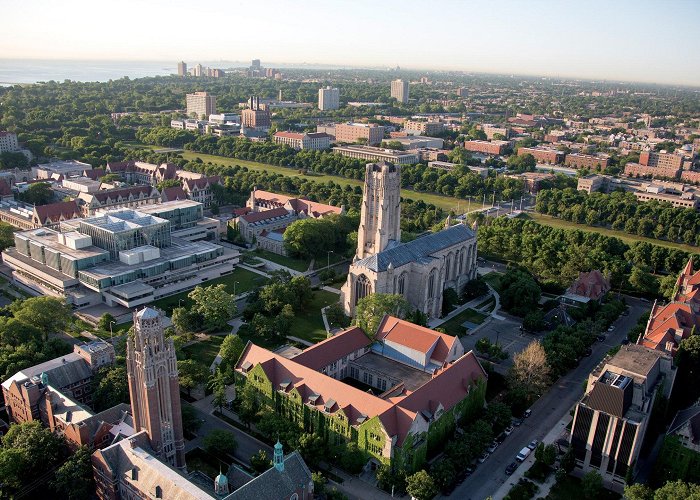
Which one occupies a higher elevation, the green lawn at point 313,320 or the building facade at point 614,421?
the building facade at point 614,421

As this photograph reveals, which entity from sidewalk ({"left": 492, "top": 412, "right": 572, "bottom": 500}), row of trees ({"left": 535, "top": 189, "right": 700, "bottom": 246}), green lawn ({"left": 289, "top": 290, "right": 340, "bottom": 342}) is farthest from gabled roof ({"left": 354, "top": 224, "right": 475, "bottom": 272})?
row of trees ({"left": 535, "top": 189, "right": 700, "bottom": 246})

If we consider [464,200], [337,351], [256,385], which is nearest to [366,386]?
[337,351]

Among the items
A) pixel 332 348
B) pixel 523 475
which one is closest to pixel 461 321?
pixel 332 348

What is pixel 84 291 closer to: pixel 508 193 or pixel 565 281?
pixel 565 281

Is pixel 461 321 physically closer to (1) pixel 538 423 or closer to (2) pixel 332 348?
(1) pixel 538 423

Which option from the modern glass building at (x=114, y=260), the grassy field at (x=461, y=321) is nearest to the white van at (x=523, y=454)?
the grassy field at (x=461, y=321)

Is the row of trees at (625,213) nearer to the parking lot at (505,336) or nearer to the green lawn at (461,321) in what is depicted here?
the parking lot at (505,336)
